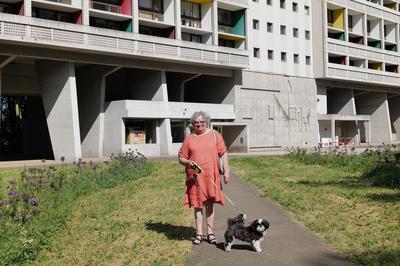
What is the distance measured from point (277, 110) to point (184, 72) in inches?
486

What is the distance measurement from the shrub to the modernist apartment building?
18.1 m

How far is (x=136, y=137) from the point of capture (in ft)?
127

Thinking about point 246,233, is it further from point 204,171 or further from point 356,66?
point 356,66

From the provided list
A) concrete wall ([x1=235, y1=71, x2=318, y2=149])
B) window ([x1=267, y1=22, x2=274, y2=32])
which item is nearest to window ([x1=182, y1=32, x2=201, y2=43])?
concrete wall ([x1=235, y1=71, x2=318, y2=149])

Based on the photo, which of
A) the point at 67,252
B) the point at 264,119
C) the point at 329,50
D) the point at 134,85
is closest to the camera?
the point at 67,252

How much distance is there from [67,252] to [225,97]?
3992 cm

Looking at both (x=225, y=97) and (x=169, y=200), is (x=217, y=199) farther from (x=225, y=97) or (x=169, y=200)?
(x=225, y=97)

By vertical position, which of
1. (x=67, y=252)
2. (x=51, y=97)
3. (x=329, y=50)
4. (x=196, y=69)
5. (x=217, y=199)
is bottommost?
(x=67, y=252)

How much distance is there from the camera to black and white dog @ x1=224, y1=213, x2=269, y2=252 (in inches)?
284

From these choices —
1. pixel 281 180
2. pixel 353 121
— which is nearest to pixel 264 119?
pixel 353 121

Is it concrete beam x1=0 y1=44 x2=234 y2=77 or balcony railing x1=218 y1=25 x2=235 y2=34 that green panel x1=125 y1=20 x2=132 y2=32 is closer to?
concrete beam x1=0 y1=44 x2=234 y2=77

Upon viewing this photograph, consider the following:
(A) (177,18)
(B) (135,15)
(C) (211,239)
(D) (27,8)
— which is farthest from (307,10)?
(C) (211,239)

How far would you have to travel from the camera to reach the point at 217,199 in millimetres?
7836

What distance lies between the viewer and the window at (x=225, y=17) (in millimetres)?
47500
